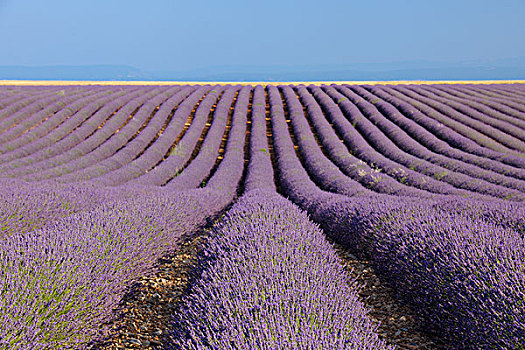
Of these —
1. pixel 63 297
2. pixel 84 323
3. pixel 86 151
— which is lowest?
pixel 86 151

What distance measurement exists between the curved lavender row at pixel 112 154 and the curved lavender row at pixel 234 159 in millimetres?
3507

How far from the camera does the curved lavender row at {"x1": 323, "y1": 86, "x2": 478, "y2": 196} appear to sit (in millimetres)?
8828

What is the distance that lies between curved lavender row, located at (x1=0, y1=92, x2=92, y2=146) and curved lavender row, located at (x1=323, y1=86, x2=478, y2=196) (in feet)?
42.8

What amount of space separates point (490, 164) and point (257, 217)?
30.8 ft

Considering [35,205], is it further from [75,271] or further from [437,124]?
[437,124]

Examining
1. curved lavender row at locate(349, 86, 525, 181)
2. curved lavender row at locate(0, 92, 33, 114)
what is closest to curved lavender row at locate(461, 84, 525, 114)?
curved lavender row at locate(349, 86, 525, 181)

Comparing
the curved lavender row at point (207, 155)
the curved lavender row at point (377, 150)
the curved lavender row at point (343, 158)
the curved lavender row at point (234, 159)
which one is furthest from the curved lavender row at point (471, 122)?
the curved lavender row at point (207, 155)

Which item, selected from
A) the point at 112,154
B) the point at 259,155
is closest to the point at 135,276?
the point at 259,155

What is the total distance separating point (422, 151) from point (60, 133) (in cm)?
1447

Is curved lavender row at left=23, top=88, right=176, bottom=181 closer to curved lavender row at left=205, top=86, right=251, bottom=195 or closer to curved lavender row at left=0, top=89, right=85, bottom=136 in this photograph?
curved lavender row at left=0, top=89, right=85, bottom=136

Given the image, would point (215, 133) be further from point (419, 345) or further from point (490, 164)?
point (419, 345)

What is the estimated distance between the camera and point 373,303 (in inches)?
147

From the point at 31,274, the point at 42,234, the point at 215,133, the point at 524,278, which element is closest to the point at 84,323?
the point at 31,274

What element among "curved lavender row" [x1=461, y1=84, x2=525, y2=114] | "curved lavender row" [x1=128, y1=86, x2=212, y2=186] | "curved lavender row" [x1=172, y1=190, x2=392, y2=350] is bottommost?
"curved lavender row" [x1=128, y1=86, x2=212, y2=186]
